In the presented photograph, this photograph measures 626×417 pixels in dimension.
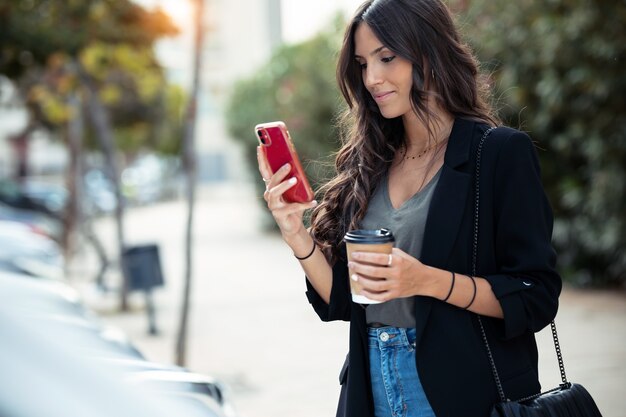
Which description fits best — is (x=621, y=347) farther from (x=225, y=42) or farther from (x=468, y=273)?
(x=225, y=42)

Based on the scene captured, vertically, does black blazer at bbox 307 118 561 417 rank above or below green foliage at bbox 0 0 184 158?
below

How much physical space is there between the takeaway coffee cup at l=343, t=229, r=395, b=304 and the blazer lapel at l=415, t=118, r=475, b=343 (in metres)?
0.22

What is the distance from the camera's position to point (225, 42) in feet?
213

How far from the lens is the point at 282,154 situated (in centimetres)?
234

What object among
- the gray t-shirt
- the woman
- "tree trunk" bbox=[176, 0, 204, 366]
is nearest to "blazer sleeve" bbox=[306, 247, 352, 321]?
the woman

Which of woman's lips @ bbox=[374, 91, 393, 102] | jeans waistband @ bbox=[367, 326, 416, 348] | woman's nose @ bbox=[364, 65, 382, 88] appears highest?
woman's nose @ bbox=[364, 65, 382, 88]

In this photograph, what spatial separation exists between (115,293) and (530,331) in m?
11.8

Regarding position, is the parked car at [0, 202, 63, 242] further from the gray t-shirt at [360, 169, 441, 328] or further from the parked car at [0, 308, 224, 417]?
the gray t-shirt at [360, 169, 441, 328]

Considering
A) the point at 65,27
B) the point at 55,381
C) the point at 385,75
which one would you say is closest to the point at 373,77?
the point at 385,75

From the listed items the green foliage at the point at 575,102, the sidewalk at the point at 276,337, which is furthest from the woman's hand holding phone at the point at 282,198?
the green foliage at the point at 575,102

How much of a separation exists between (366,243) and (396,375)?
1.59 ft

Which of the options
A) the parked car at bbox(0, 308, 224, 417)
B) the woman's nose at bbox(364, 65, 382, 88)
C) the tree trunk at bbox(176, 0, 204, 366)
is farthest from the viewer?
the tree trunk at bbox(176, 0, 204, 366)

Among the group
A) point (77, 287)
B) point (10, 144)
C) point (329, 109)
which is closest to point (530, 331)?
point (77, 287)

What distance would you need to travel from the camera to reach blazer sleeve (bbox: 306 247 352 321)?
8.17ft
